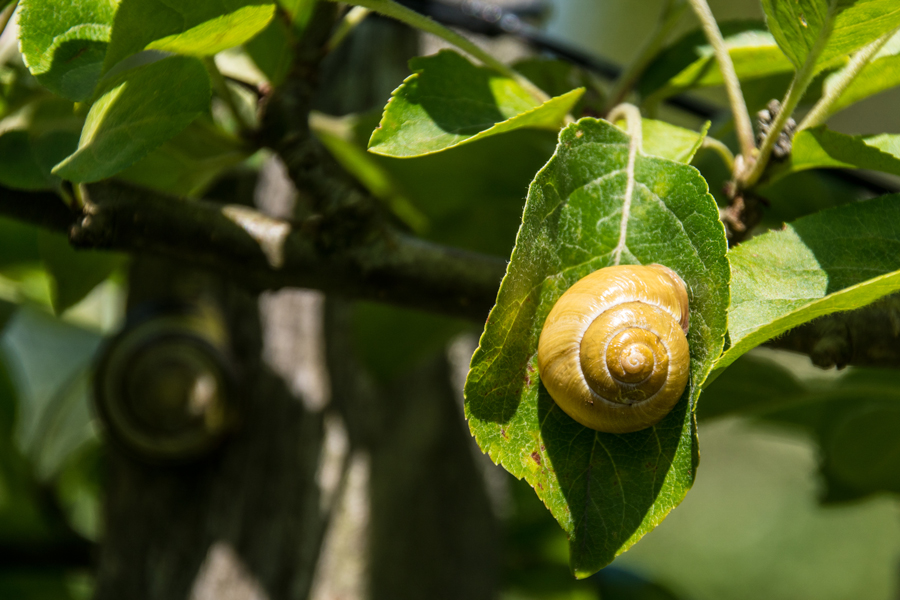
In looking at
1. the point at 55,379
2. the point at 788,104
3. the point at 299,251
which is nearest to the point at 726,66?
the point at 788,104

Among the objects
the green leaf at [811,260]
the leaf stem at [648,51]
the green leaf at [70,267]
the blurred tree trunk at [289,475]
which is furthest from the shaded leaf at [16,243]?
the green leaf at [811,260]

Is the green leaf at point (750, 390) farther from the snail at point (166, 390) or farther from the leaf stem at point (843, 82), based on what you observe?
the snail at point (166, 390)

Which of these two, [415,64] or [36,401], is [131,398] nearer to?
[415,64]

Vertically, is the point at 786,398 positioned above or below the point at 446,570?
above

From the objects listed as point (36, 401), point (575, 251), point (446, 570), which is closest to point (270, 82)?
point (575, 251)

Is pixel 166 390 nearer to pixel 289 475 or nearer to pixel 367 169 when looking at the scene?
pixel 289 475

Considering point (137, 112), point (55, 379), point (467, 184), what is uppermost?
point (137, 112)
